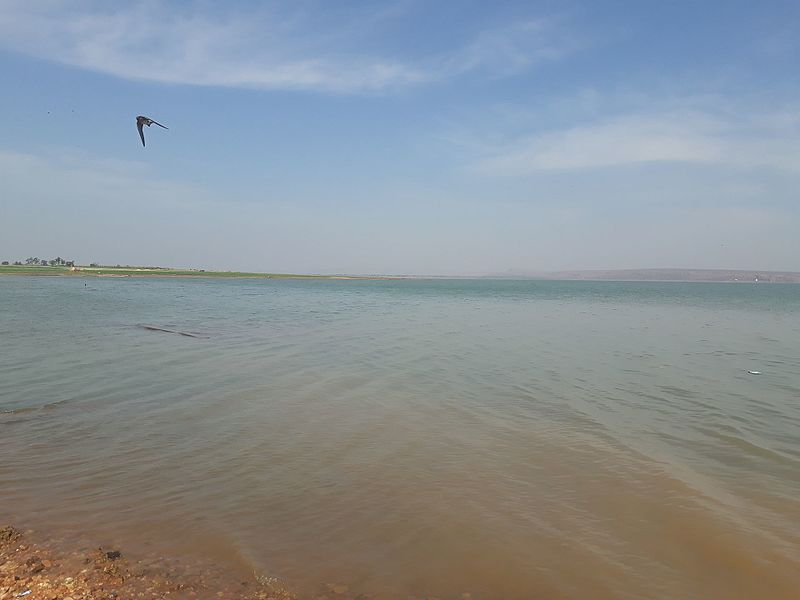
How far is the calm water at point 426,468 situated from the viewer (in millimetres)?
4469

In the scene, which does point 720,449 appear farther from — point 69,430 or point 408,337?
point 408,337

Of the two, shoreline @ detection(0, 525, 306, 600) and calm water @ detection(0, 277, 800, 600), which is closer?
shoreline @ detection(0, 525, 306, 600)

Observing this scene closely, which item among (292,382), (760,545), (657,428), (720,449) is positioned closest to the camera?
(760,545)

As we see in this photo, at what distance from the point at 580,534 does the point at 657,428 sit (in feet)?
14.5

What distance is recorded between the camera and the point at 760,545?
4.89 meters

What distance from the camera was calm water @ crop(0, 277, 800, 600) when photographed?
447 cm

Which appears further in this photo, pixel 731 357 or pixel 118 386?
pixel 731 357

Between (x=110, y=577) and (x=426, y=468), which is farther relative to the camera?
(x=426, y=468)

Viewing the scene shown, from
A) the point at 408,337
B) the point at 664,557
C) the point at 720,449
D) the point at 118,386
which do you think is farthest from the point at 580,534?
the point at 408,337

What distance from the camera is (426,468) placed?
21.9 ft

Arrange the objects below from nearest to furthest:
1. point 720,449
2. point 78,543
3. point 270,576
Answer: point 270,576, point 78,543, point 720,449

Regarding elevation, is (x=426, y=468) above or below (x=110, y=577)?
below

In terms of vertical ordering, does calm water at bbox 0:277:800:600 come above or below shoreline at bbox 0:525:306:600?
below

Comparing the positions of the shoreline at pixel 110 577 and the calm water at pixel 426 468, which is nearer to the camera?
the shoreline at pixel 110 577
